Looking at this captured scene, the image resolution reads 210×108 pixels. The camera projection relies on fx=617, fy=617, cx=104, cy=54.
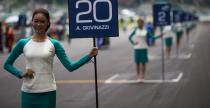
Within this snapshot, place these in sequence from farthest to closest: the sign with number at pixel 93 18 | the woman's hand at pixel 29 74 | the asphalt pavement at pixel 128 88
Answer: the asphalt pavement at pixel 128 88 < the sign with number at pixel 93 18 < the woman's hand at pixel 29 74

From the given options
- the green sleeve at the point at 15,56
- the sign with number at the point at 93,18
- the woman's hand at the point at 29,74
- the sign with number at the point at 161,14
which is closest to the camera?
the woman's hand at the point at 29,74

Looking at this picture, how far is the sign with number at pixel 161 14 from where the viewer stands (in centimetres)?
1725

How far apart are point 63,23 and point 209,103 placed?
40.0 meters

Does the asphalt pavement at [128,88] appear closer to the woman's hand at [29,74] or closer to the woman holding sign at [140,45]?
the woman holding sign at [140,45]

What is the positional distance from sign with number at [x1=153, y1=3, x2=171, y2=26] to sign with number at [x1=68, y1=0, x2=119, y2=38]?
9.73 metres

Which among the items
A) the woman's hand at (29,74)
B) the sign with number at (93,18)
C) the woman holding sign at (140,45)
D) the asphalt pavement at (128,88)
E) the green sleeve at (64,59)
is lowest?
the asphalt pavement at (128,88)

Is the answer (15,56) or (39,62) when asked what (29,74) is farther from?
(15,56)

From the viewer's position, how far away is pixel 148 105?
1189cm

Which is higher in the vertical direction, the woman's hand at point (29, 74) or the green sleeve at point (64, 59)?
the green sleeve at point (64, 59)

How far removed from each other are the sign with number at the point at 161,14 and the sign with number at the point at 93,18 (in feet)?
31.9

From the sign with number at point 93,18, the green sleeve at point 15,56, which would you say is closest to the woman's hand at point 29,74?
the green sleeve at point 15,56

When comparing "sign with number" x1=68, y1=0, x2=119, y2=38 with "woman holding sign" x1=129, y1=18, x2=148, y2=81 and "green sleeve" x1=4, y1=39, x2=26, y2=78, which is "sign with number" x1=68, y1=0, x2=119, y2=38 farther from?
"woman holding sign" x1=129, y1=18, x2=148, y2=81

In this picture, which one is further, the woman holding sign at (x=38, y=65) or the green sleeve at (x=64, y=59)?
the green sleeve at (x=64, y=59)

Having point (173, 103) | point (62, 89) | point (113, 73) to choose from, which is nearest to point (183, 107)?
point (173, 103)
